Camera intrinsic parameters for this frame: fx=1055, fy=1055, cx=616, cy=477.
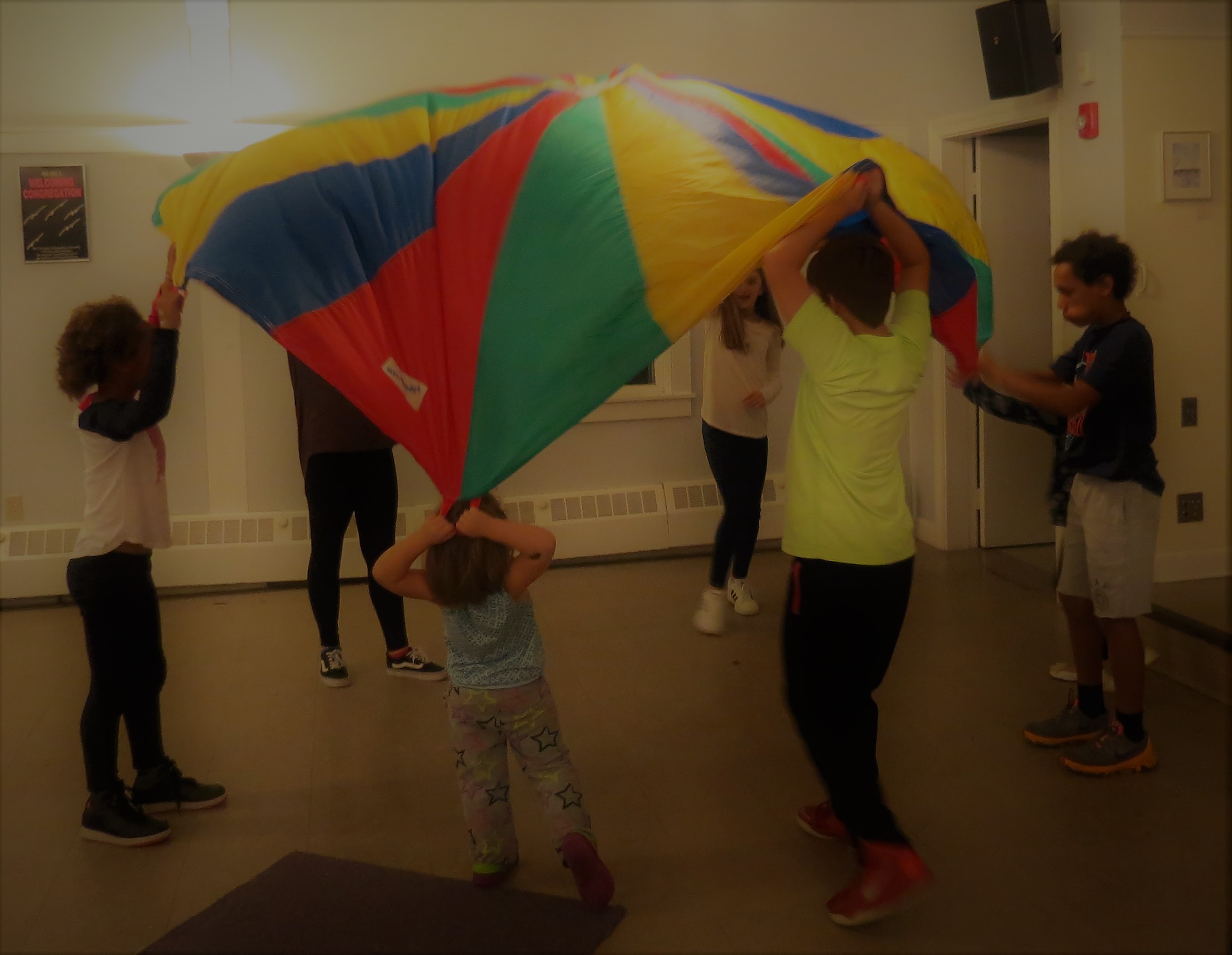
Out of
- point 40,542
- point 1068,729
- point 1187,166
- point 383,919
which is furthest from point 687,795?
point 40,542

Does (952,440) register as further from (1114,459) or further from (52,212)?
(52,212)

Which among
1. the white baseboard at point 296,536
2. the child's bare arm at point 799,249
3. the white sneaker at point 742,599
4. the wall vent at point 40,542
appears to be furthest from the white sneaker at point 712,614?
the wall vent at point 40,542

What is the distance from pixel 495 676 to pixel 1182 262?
10.0 ft

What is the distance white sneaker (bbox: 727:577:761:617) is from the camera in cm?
413

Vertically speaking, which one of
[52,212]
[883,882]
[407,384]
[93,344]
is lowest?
[883,882]

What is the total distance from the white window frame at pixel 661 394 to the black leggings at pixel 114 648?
2.78 meters

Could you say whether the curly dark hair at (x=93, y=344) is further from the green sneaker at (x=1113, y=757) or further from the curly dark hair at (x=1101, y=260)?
the green sneaker at (x=1113, y=757)

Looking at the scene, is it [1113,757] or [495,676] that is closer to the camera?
[495,676]

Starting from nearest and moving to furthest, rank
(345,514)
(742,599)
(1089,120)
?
(345,514) → (1089,120) → (742,599)

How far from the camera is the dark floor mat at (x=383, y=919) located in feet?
6.84

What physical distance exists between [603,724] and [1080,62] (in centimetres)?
296

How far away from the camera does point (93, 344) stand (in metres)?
2.44

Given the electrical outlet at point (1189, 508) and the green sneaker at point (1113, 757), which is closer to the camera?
the green sneaker at point (1113, 757)

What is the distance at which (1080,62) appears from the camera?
3895 millimetres
